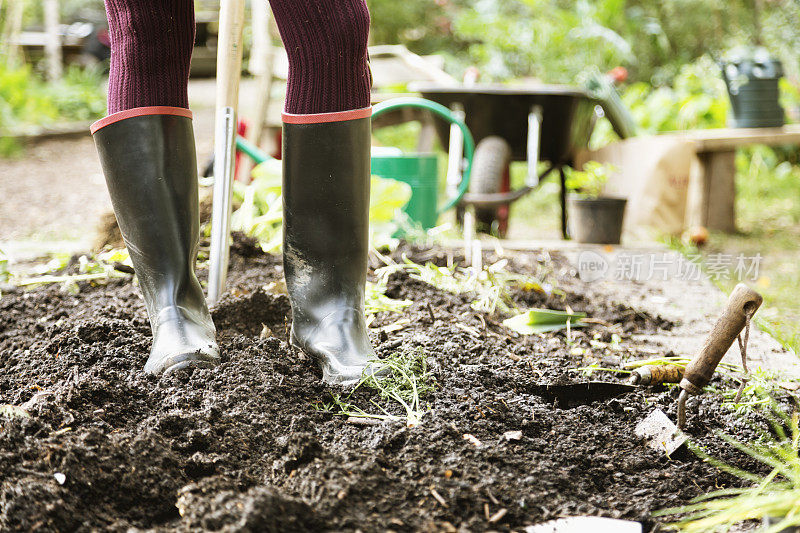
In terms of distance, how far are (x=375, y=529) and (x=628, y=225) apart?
11.8 ft

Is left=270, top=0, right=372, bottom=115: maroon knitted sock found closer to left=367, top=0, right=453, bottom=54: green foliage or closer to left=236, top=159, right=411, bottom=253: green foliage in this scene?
left=236, top=159, right=411, bottom=253: green foliage

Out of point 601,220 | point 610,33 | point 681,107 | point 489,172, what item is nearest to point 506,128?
point 489,172

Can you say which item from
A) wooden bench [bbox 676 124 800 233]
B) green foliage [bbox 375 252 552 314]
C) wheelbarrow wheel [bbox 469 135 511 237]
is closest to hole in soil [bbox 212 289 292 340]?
green foliage [bbox 375 252 552 314]

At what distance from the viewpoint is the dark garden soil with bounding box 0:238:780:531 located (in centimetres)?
87

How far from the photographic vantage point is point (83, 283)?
1975mm

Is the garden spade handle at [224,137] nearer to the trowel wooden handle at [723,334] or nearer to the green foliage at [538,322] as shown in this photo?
the green foliage at [538,322]

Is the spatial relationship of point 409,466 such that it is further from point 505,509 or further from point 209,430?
point 209,430

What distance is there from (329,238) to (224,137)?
0.48 m

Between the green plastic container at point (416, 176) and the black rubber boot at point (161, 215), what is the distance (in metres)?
1.52

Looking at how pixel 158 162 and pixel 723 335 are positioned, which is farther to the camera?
pixel 158 162

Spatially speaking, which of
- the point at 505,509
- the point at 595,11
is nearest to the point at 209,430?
the point at 505,509

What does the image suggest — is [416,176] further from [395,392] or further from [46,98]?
[46,98]

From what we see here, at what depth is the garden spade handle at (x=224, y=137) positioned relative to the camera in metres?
1.59

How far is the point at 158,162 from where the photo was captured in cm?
130
